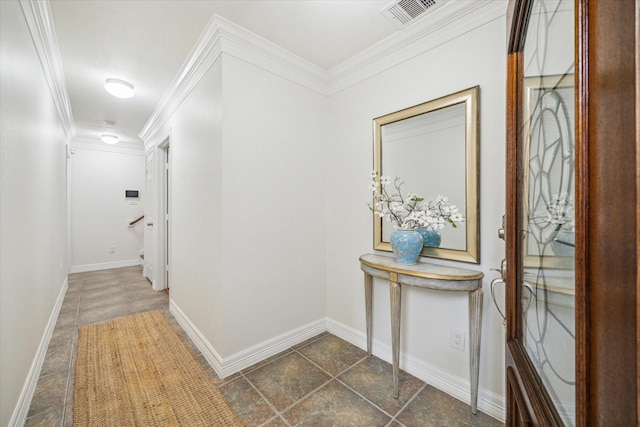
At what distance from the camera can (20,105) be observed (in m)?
1.51

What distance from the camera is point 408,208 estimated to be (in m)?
1.86

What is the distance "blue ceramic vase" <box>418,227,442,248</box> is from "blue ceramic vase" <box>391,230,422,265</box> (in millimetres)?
102

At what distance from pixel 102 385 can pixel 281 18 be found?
9.07ft

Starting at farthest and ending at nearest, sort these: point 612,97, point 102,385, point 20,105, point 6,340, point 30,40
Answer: point 102,385 → point 30,40 → point 20,105 → point 6,340 → point 612,97

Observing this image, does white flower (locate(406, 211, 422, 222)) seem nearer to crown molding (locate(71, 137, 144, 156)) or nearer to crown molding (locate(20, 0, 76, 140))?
crown molding (locate(20, 0, 76, 140))

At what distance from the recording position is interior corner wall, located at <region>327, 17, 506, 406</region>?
1.50 meters

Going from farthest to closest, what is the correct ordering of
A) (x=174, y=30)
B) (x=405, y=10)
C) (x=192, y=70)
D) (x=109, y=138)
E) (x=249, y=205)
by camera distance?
(x=109, y=138) < (x=192, y=70) < (x=249, y=205) < (x=174, y=30) < (x=405, y=10)

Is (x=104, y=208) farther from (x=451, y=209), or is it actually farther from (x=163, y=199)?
(x=451, y=209)

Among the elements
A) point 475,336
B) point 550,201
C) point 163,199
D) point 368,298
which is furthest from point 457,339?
point 163,199

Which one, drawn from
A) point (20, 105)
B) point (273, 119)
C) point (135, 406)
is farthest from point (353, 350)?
point (20, 105)

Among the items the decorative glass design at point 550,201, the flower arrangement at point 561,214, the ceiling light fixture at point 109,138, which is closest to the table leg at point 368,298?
the decorative glass design at point 550,201

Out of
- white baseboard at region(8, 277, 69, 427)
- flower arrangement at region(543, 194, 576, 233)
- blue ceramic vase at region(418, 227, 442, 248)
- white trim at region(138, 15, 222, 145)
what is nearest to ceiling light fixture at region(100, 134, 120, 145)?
white trim at region(138, 15, 222, 145)

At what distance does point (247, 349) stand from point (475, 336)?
5.14ft

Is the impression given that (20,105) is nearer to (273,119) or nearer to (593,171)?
(273,119)
